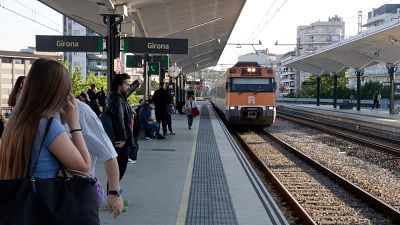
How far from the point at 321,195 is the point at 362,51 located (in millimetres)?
30912

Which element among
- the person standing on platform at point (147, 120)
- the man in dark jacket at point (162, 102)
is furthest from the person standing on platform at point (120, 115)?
the man in dark jacket at point (162, 102)

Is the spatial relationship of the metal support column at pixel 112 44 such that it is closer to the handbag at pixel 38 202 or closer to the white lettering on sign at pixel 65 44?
the white lettering on sign at pixel 65 44

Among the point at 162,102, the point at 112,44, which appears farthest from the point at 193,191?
the point at 162,102

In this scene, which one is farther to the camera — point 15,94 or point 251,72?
point 251,72

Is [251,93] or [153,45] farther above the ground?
[153,45]

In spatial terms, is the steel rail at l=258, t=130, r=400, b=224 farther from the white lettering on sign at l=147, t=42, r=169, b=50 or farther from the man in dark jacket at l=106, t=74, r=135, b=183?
the white lettering on sign at l=147, t=42, r=169, b=50

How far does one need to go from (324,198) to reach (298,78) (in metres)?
123

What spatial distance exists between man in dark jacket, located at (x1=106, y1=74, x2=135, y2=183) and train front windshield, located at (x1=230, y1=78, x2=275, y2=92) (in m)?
17.6

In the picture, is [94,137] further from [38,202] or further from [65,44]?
[65,44]

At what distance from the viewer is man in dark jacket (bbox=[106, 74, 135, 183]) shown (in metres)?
6.29

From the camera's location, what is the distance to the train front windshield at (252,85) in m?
24.0

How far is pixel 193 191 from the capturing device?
28.2 feet

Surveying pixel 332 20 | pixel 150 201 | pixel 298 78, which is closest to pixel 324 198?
pixel 150 201

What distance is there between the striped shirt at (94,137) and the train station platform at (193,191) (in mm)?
3149
